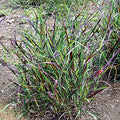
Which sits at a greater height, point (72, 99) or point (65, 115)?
point (72, 99)

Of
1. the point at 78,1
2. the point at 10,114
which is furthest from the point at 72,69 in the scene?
the point at 78,1

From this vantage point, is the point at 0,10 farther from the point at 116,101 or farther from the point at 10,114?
the point at 116,101

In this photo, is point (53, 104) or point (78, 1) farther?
point (78, 1)

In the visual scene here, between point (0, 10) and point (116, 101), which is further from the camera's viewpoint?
point (0, 10)

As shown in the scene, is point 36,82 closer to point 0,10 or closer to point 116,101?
point 116,101

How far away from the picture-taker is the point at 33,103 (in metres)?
2.16

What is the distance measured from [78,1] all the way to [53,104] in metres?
3.13

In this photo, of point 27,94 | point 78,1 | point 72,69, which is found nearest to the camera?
point 72,69

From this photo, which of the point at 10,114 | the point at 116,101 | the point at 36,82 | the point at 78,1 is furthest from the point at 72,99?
the point at 78,1

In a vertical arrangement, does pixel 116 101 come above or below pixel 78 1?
below

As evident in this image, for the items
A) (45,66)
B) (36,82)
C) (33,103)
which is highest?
(45,66)

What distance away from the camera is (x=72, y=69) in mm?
1946

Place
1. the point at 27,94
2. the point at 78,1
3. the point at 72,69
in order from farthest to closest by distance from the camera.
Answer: the point at 78,1
the point at 27,94
the point at 72,69

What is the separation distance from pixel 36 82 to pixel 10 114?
18.3 inches
